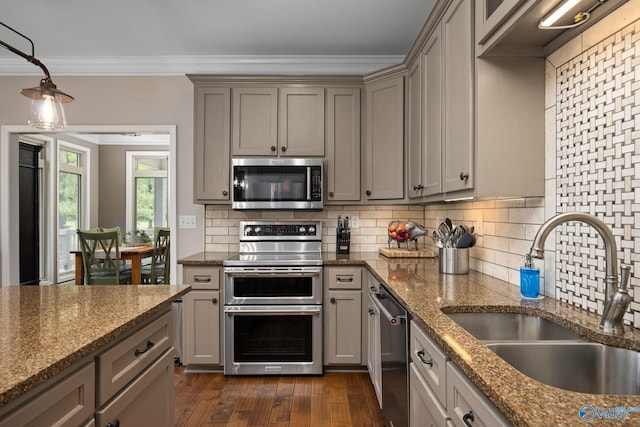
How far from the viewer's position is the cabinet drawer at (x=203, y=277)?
287cm

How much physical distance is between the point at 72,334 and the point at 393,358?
134cm

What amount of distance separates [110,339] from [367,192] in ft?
7.60

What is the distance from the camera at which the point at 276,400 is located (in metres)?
2.51

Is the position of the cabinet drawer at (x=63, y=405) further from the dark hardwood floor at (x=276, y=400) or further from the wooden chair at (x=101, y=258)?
the wooden chair at (x=101, y=258)

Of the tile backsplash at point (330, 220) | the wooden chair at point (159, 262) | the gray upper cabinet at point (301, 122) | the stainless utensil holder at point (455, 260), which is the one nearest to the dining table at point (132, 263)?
the wooden chair at point (159, 262)

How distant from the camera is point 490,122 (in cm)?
166

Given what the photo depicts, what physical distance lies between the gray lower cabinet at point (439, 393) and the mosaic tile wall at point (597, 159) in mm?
622

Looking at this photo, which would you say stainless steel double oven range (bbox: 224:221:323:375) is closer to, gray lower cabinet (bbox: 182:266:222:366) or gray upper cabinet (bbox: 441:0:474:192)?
gray lower cabinet (bbox: 182:266:222:366)

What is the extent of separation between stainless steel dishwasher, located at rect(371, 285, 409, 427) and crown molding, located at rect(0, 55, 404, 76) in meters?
2.10

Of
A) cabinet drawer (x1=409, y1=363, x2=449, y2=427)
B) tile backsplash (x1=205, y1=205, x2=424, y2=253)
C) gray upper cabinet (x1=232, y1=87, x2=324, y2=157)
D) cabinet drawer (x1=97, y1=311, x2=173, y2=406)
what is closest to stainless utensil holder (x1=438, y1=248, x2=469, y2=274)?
cabinet drawer (x1=409, y1=363, x2=449, y2=427)

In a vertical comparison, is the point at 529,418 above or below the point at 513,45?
below

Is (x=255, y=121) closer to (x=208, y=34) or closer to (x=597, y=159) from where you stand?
(x=208, y=34)

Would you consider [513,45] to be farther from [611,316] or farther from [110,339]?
[110,339]

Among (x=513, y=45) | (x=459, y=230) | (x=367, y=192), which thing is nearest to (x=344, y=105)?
(x=367, y=192)
